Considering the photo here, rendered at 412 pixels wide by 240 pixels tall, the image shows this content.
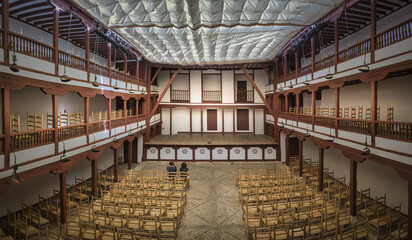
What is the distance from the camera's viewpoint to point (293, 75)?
15.0 m

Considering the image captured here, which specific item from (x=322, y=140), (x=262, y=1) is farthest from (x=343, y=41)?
(x=262, y=1)

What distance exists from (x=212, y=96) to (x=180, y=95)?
11.6 feet

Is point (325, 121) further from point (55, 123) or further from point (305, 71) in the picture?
point (55, 123)

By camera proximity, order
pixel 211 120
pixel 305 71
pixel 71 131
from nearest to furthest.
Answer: pixel 71 131
pixel 305 71
pixel 211 120

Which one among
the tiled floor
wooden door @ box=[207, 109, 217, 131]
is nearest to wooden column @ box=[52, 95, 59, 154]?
the tiled floor

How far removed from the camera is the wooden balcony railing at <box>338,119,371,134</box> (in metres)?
8.45

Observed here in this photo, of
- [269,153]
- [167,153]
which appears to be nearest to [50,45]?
[167,153]

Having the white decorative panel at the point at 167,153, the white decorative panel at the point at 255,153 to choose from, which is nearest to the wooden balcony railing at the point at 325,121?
the white decorative panel at the point at 255,153

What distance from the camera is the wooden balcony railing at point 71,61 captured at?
28.5 feet

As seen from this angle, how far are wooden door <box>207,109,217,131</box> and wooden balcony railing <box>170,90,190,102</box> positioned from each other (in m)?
2.96

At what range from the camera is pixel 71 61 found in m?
9.20

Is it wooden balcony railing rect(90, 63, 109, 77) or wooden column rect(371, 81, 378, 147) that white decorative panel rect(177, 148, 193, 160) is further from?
wooden column rect(371, 81, 378, 147)

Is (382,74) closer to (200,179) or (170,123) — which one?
(200,179)

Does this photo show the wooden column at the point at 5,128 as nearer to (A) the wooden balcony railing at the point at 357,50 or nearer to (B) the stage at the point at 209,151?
(B) the stage at the point at 209,151
